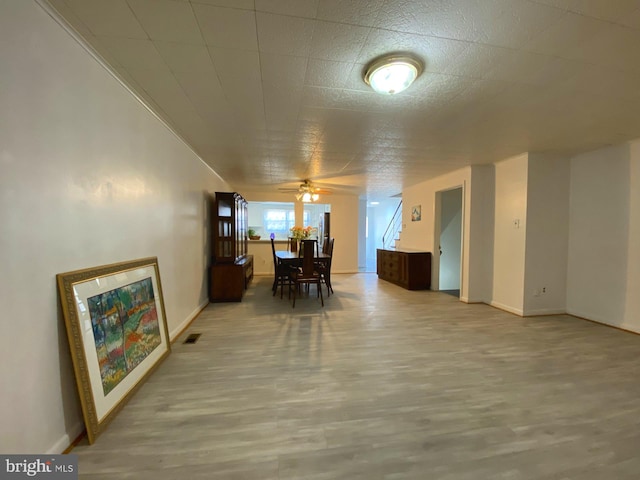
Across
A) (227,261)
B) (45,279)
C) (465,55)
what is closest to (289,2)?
(465,55)

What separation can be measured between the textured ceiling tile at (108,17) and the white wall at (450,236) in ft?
18.6

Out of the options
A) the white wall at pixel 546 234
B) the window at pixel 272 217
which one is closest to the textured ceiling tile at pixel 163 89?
the white wall at pixel 546 234

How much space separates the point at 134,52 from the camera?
1581 millimetres

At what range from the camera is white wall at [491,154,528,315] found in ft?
12.3

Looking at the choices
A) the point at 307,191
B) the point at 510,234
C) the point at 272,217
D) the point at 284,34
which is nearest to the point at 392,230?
the point at 272,217

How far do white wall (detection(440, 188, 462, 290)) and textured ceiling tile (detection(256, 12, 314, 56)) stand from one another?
16.4 ft

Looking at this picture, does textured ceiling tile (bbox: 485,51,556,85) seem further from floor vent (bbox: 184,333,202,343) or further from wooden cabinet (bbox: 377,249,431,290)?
wooden cabinet (bbox: 377,249,431,290)

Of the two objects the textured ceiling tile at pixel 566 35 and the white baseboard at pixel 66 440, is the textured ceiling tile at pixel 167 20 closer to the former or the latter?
the textured ceiling tile at pixel 566 35

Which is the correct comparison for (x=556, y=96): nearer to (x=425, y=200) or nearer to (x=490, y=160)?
(x=490, y=160)

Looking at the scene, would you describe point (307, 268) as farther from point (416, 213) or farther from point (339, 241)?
point (339, 241)

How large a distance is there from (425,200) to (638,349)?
146 inches

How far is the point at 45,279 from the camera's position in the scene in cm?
126

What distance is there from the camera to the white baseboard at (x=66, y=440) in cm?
129

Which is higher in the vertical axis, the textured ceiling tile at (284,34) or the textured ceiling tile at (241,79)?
the textured ceiling tile at (284,34)
